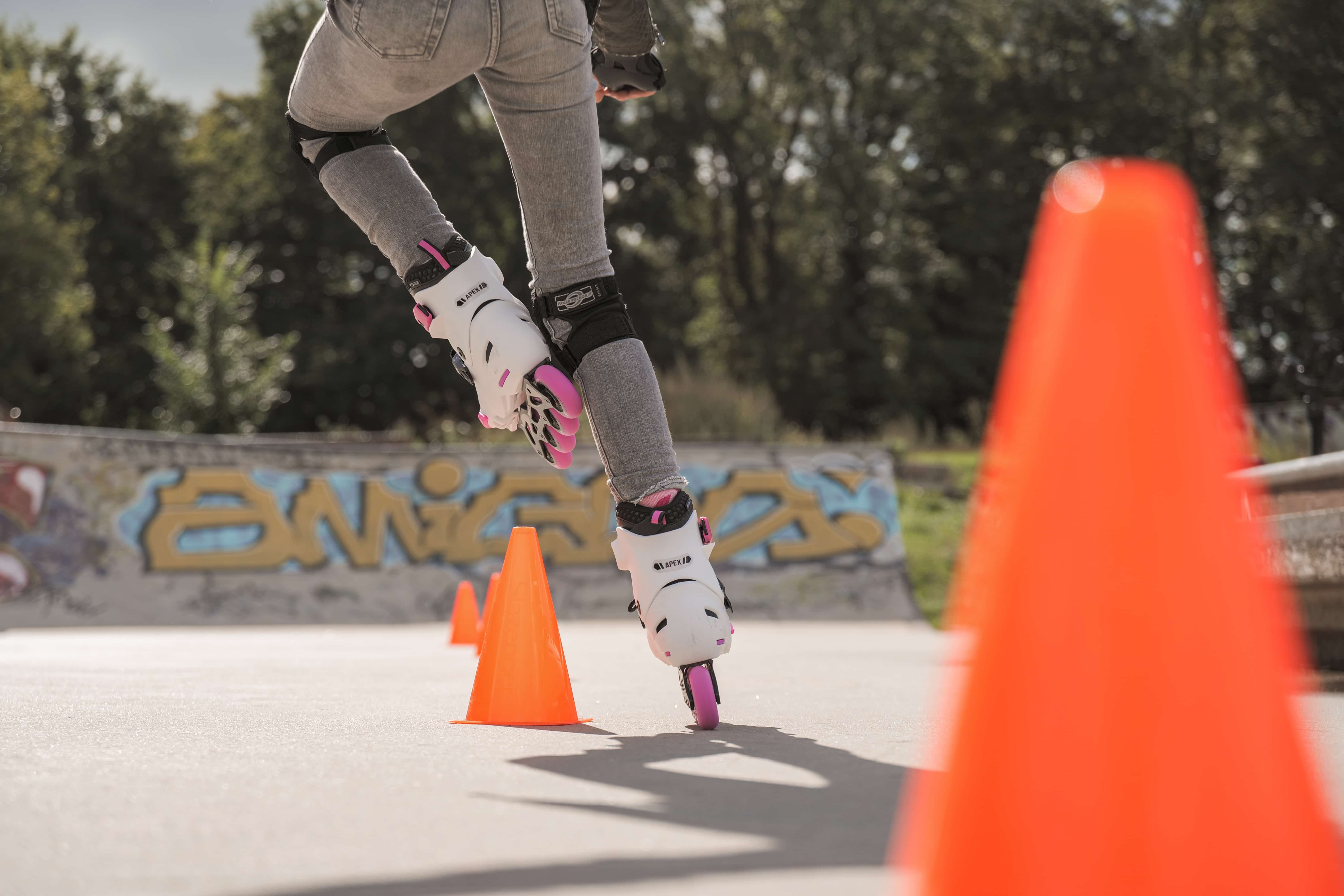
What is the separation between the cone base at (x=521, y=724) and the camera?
2.39 meters

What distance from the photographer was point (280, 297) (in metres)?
33.9

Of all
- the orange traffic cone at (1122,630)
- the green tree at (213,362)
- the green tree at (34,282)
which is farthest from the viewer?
the green tree at (34,282)

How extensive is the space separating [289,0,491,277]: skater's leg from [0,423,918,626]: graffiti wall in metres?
9.57

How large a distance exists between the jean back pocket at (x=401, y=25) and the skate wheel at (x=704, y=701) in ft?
4.57

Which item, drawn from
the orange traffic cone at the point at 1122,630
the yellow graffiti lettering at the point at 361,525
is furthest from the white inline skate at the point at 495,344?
the yellow graffiti lettering at the point at 361,525

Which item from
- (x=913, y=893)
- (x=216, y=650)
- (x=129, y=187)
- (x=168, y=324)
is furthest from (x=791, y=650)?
(x=129, y=187)

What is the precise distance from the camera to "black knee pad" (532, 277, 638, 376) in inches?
103

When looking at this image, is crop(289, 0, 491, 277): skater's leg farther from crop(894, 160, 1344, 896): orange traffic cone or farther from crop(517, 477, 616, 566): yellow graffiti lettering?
crop(517, 477, 616, 566): yellow graffiti lettering

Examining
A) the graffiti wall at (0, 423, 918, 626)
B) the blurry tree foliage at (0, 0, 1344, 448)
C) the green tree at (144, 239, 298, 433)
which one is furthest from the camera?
the blurry tree foliage at (0, 0, 1344, 448)

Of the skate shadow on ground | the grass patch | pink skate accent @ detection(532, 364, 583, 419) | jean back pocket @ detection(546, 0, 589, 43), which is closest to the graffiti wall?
the grass patch

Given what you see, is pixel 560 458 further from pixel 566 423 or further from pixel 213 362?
pixel 213 362

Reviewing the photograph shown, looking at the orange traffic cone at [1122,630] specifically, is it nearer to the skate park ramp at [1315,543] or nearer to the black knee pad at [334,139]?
Result: the black knee pad at [334,139]

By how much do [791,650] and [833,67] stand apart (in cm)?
2894

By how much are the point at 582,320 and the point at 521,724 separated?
34.4 inches
